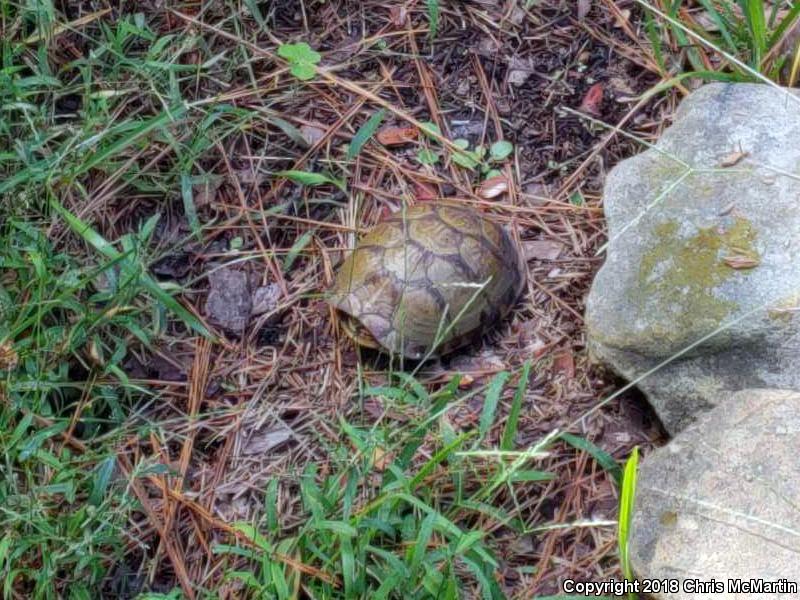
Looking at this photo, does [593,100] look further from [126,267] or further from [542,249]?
[126,267]

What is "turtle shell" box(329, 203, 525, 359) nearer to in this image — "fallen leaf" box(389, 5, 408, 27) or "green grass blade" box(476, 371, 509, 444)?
"green grass blade" box(476, 371, 509, 444)

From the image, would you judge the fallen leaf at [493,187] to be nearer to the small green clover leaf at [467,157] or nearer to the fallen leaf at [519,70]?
the small green clover leaf at [467,157]

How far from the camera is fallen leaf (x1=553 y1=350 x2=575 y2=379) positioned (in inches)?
111

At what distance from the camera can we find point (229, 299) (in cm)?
300

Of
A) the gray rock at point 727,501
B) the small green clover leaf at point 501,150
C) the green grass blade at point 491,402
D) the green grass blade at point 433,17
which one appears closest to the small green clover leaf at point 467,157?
the small green clover leaf at point 501,150

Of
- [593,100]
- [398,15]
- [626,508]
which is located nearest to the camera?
[626,508]

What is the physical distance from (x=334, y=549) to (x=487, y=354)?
2.54ft

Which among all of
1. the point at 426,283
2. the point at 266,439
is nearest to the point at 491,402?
the point at 426,283

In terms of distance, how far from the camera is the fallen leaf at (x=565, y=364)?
281cm

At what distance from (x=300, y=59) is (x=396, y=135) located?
0.40m

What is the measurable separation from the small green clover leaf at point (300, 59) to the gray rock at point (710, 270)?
106cm

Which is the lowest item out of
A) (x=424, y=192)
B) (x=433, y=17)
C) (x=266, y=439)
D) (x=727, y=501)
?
(x=266, y=439)

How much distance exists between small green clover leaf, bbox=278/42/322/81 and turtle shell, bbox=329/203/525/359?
66cm

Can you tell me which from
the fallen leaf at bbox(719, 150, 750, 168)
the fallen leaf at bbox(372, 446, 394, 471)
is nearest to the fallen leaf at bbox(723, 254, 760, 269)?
the fallen leaf at bbox(719, 150, 750, 168)
